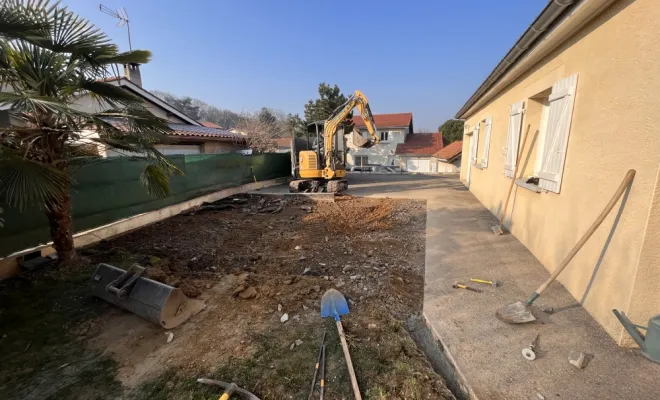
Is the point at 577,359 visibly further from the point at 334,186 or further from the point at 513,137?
the point at 334,186

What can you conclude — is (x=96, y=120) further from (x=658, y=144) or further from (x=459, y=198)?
(x=459, y=198)

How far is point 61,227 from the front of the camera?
3.96 m

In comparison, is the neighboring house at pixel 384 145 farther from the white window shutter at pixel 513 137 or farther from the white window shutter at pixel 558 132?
Result: the white window shutter at pixel 558 132

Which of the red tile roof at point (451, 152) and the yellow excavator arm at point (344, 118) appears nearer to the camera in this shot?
the yellow excavator arm at point (344, 118)

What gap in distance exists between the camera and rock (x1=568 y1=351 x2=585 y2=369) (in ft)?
6.76

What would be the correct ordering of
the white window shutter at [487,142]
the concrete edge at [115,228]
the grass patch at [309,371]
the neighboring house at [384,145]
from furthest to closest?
the neighboring house at [384,145] → the white window shutter at [487,142] → the concrete edge at [115,228] → the grass patch at [309,371]

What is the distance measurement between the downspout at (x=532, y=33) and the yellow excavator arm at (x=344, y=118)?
524cm

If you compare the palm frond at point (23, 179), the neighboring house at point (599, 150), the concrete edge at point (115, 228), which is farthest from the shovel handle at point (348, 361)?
the concrete edge at point (115, 228)

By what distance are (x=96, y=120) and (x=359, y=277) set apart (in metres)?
3.97

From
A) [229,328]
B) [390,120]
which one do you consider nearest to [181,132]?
[229,328]

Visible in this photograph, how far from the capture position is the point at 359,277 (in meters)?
3.88

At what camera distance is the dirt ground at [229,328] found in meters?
2.15

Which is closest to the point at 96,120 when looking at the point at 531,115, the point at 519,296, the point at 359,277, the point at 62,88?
the point at 62,88

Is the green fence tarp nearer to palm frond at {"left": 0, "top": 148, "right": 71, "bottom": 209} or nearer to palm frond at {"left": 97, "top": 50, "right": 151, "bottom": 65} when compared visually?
palm frond at {"left": 0, "top": 148, "right": 71, "bottom": 209}
